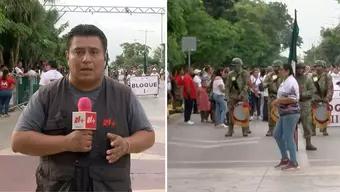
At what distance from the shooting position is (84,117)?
216 centimetres

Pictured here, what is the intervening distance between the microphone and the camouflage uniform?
6685mm

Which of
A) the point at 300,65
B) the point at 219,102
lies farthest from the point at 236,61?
the point at 219,102

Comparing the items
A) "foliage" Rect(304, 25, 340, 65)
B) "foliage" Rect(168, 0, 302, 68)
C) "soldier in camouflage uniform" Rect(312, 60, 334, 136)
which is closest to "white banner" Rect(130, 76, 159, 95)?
"foliage" Rect(168, 0, 302, 68)

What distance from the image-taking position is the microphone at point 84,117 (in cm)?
216

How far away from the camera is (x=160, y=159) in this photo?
14.2ft

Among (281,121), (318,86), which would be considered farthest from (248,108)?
(318,86)

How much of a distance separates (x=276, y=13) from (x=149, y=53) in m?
2.59

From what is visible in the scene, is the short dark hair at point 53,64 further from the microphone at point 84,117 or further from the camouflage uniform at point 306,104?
the camouflage uniform at point 306,104

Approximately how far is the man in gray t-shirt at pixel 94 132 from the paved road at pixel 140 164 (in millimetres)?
995

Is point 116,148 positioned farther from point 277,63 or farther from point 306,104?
point 306,104

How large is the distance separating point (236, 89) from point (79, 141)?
5992 mm

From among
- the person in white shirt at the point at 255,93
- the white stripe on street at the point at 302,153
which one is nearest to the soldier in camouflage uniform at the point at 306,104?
the white stripe on street at the point at 302,153

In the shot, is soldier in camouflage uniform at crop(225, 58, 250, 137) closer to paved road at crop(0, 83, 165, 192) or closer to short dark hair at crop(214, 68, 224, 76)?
short dark hair at crop(214, 68, 224, 76)

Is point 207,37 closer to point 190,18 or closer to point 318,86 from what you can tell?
point 190,18
